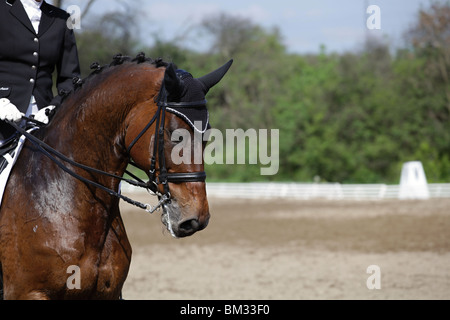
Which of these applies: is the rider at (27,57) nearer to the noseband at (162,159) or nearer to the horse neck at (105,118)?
the horse neck at (105,118)

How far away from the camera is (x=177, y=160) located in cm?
325

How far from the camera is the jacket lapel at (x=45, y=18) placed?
13.2 feet

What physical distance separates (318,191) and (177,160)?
2485cm

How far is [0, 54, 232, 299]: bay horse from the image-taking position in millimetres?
3262

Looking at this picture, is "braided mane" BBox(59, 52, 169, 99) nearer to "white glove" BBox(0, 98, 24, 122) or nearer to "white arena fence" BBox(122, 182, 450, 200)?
"white glove" BBox(0, 98, 24, 122)

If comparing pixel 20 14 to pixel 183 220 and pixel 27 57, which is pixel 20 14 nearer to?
pixel 27 57

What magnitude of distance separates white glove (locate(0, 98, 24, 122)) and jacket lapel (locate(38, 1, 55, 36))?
2.10 ft

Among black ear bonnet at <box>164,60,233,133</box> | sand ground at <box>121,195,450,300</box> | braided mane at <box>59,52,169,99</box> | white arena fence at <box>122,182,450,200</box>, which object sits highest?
white arena fence at <box>122,182,450,200</box>

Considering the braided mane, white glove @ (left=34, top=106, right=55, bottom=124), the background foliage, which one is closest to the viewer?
the braided mane

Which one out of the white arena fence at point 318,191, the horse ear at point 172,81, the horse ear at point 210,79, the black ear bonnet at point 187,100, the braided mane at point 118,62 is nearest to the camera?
the horse ear at point 172,81

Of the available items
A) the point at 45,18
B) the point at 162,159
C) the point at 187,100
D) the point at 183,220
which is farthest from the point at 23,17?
the point at 183,220

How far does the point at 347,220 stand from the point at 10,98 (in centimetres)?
1466

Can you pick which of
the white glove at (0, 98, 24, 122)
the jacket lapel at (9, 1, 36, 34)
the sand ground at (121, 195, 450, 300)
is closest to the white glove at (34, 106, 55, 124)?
the white glove at (0, 98, 24, 122)

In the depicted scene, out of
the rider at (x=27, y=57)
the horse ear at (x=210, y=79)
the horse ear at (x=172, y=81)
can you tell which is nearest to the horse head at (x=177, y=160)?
the horse ear at (x=172, y=81)
